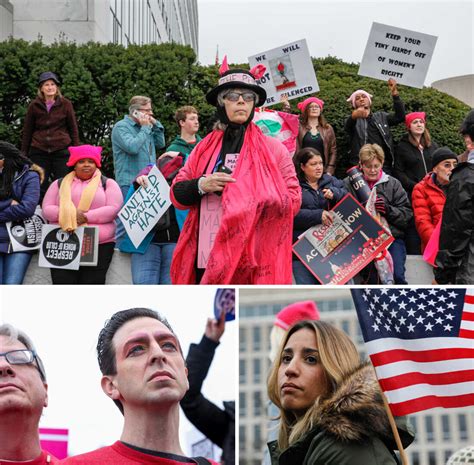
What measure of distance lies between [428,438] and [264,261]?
5.24ft

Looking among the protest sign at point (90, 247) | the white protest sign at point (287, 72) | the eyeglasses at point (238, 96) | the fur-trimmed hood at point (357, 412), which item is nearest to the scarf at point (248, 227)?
the eyeglasses at point (238, 96)

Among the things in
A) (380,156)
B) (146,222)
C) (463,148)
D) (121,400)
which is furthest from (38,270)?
(463,148)

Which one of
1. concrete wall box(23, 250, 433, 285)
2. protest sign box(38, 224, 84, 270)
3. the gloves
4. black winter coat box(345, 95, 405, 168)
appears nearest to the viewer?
protest sign box(38, 224, 84, 270)

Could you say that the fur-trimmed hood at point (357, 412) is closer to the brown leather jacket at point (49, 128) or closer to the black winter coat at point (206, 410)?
the black winter coat at point (206, 410)

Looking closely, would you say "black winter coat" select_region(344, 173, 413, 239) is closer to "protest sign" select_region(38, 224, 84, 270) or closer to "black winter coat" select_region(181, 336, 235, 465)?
"protest sign" select_region(38, 224, 84, 270)

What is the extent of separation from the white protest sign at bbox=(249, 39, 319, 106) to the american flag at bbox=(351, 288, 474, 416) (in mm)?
6268

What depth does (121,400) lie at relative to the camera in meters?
5.75

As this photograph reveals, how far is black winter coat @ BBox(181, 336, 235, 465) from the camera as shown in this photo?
5711 millimetres

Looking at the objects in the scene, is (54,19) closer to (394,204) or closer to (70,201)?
(70,201)

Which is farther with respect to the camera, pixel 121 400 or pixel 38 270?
pixel 38 270

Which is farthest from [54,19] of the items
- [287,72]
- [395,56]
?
[395,56]

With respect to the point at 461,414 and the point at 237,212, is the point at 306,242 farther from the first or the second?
the point at 461,414

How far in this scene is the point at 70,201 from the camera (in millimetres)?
9344

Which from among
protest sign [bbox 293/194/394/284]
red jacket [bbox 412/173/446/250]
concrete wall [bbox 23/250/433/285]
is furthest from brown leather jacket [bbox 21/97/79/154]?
red jacket [bbox 412/173/446/250]
